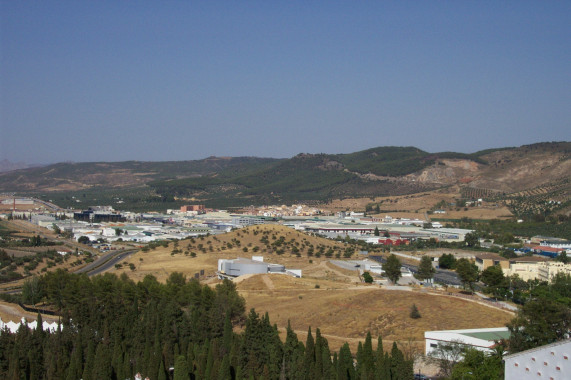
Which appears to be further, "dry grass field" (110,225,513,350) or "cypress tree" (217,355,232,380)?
"dry grass field" (110,225,513,350)

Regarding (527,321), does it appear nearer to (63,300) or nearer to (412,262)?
(63,300)

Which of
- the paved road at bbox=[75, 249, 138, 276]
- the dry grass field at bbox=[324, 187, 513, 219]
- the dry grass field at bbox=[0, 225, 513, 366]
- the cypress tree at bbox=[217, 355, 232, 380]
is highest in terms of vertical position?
the dry grass field at bbox=[324, 187, 513, 219]

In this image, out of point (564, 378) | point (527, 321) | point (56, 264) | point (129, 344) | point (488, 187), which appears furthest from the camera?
point (488, 187)

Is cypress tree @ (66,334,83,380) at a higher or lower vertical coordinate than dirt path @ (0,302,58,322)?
higher

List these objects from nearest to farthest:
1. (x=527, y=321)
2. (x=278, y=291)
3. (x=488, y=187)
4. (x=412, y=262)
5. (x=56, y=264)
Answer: (x=527, y=321) < (x=278, y=291) < (x=56, y=264) < (x=412, y=262) < (x=488, y=187)

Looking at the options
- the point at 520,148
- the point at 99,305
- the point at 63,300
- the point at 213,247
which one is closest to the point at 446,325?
the point at 99,305

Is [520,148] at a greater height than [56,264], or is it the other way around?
[520,148]

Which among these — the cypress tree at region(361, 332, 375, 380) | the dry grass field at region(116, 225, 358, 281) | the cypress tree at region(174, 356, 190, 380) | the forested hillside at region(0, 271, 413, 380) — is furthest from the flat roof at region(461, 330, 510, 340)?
the dry grass field at region(116, 225, 358, 281)

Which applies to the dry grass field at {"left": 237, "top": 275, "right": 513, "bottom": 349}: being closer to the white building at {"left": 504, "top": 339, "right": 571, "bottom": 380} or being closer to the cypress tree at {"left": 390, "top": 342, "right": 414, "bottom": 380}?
the cypress tree at {"left": 390, "top": 342, "right": 414, "bottom": 380}
